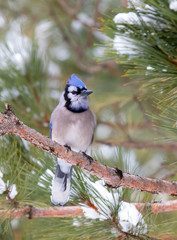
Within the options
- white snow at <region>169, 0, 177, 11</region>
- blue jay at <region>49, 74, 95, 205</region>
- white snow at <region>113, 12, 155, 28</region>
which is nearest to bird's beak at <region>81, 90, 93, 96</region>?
blue jay at <region>49, 74, 95, 205</region>

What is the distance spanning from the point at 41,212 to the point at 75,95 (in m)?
0.56

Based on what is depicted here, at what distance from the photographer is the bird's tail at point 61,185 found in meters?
1.44

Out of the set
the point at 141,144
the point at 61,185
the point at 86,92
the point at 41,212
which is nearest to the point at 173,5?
the point at 86,92

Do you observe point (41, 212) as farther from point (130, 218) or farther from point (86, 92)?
point (86, 92)

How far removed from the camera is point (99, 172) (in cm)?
133

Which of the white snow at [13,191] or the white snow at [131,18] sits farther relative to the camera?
the white snow at [13,191]

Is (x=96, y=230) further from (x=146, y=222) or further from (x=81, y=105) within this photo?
(x=81, y=105)

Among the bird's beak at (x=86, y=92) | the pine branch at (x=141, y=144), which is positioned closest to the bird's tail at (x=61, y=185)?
the bird's beak at (x=86, y=92)

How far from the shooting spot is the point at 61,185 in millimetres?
1490

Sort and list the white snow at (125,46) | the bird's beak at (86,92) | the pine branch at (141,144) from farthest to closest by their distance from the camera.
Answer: the pine branch at (141,144)
the bird's beak at (86,92)
the white snow at (125,46)

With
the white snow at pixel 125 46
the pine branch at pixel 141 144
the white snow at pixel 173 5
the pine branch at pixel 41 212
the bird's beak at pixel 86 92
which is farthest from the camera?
the pine branch at pixel 141 144

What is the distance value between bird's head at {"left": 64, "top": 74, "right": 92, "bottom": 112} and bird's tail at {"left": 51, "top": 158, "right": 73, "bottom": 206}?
0.28 meters

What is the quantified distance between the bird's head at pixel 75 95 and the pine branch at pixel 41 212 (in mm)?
524

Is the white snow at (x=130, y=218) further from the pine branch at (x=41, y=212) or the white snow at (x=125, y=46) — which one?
the white snow at (x=125, y=46)
